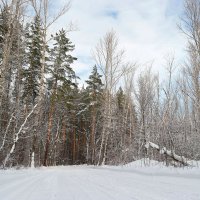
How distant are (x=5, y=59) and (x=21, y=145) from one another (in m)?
19.6

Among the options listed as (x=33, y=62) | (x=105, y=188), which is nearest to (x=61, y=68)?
(x=33, y=62)

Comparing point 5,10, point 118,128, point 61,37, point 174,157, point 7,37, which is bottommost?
point 174,157

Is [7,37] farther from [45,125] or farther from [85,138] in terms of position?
[85,138]

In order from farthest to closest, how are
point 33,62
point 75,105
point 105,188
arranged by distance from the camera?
1. point 75,105
2. point 33,62
3. point 105,188

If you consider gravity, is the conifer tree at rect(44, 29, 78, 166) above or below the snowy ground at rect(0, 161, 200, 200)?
above

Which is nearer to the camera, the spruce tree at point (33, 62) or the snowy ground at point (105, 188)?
the snowy ground at point (105, 188)

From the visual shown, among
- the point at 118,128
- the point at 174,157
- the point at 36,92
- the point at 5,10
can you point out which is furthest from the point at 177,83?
the point at 5,10

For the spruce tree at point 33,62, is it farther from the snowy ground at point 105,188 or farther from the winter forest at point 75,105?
the snowy ground at point 105,188

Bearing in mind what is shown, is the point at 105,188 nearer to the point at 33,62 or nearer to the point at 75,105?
the point at 33,62

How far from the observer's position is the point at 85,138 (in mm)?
43219

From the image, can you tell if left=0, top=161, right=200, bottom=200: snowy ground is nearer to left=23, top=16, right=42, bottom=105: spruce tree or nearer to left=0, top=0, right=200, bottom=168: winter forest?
left=0, top=0, right=200, bottom=168: winter forest

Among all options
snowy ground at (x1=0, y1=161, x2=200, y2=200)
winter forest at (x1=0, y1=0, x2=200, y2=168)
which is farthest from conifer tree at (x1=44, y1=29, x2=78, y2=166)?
snowy ground at (x1=0, y1=161, x2=200, y2=200)

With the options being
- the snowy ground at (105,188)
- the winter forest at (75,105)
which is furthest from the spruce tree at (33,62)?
the snowy ground at (105,188)

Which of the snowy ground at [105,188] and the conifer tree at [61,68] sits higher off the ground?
the conifer tree at [61,68]
